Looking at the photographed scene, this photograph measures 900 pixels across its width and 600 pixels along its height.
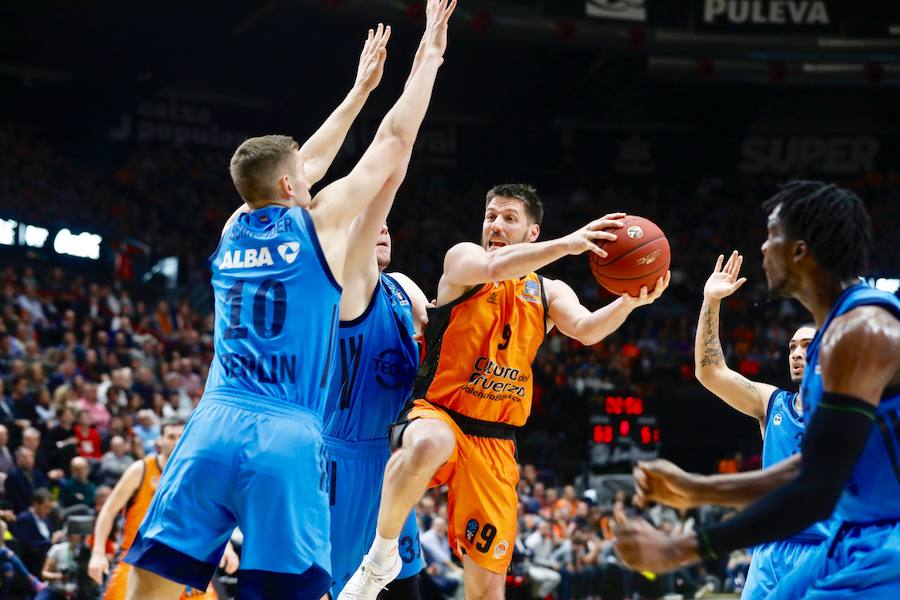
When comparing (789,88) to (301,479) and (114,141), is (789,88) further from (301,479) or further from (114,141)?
(301,479)

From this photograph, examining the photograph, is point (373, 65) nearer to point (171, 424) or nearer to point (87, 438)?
point (171, 424)

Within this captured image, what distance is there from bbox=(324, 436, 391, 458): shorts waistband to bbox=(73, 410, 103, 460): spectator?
315 inches

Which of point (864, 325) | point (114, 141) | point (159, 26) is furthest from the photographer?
point (114, 141)

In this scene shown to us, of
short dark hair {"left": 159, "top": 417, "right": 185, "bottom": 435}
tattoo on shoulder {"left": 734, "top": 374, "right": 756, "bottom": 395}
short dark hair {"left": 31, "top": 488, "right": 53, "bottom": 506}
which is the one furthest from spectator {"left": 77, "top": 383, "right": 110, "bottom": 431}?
tattoo on shoulder {"left": 734, "top": 374, "right": 756, "bottom": 395}

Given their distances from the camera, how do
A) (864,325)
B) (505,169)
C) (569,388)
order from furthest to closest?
(505,169) < (569,388) < (864,325)

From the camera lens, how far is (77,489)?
11.6 m

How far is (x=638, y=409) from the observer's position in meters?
19.1

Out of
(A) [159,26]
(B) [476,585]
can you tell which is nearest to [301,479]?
(B) [476,585]

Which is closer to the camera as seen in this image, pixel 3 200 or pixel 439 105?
pixel 3 200

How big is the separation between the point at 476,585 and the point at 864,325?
10.0 ft

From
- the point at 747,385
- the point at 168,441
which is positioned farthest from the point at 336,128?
the point at 168,441

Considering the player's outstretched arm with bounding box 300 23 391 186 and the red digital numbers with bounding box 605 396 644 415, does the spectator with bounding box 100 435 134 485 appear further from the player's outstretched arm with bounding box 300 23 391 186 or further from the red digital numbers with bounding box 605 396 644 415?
the red digital numbers with bounding box 605 396 644 415

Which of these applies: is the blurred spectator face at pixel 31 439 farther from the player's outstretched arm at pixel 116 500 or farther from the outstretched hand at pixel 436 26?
the outstretched hand at pixel 436 26

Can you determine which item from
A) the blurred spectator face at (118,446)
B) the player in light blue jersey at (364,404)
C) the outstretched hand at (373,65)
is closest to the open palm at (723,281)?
the player in light blue jersey at (364,404)
